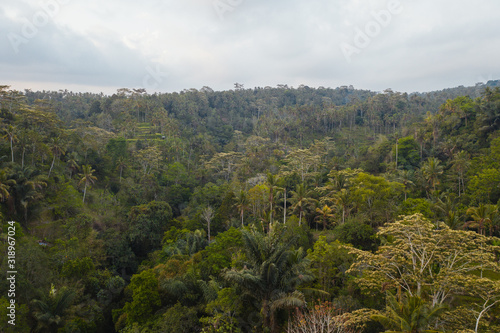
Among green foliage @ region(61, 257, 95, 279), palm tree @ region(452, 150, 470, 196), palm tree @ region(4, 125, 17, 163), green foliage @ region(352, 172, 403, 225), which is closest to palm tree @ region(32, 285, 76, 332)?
green foliage @ region(61, 257, 95, 279)

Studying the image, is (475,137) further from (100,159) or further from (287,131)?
(100,159)

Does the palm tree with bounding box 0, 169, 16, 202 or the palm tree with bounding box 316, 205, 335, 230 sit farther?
the palm tree with bounding box 316, 205, 335, 230

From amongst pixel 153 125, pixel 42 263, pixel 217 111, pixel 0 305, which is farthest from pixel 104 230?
pixel 217 111

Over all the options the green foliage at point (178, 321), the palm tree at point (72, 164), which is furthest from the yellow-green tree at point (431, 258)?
the palm tree at point (72, 164)

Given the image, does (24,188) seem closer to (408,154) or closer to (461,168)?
(461,168)

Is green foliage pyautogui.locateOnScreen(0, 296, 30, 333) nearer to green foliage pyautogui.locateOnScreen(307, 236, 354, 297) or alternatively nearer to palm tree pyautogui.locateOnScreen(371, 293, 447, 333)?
green foliage pyautogui.locateOnScreen(307, 236, 354, 297)

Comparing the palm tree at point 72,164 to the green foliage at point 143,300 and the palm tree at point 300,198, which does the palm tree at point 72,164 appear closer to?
the green foliage at point 143,300
